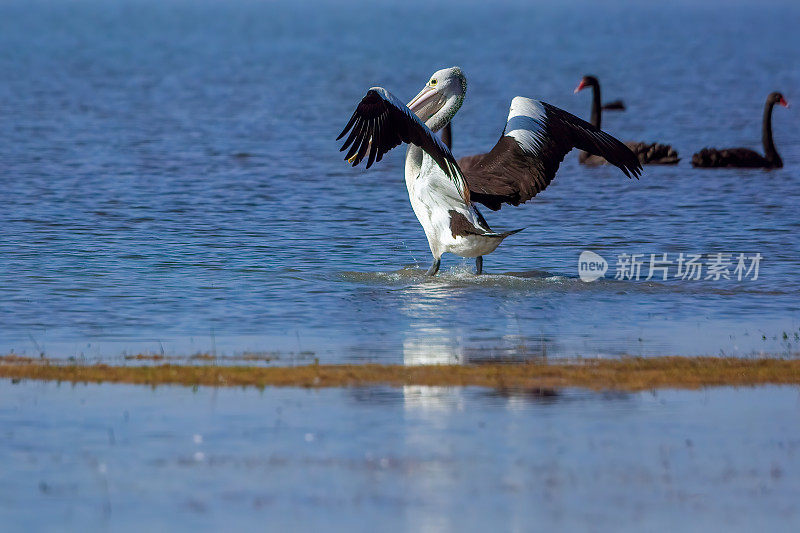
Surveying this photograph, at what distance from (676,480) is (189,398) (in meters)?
3.04

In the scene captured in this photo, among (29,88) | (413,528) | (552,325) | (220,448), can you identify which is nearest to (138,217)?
(552,325)

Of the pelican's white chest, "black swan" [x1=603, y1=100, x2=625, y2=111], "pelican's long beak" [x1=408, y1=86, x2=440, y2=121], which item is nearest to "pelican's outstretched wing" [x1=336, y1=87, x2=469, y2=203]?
the pelican's white chest

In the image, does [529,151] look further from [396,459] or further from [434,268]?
[396,459]

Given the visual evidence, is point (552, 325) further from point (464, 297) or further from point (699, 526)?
point (699, 526)

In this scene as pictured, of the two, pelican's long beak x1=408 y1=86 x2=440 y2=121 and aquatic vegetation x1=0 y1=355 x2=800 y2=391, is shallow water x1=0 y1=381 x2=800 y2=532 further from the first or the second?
pelican's long beak x1=408 y1=86 x2=440 y2=121

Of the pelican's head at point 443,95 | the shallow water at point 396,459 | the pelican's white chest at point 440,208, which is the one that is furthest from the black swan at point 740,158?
the shallow water at point 396,459

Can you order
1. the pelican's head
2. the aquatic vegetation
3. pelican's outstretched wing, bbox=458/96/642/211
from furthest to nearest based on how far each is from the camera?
the pelican's head < pelican's outstretched wing, bbox=458/96/642/211 < the aquatic vegetation

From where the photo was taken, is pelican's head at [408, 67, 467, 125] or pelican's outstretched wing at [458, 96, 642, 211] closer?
pelican's outstretched wing at [458, 96, 642, 211]

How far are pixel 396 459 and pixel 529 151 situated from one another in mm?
6923

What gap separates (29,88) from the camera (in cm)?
4531

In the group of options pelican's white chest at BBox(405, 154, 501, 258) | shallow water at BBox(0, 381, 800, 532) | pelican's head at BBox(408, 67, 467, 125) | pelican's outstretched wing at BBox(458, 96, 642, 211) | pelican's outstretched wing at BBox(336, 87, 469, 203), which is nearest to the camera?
shallow water at BBox(0, 381, 800, 532)

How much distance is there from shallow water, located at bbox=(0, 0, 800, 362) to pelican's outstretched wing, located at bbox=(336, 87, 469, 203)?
129 cm

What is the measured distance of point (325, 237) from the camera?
1745cm

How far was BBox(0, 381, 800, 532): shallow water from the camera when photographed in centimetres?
680
